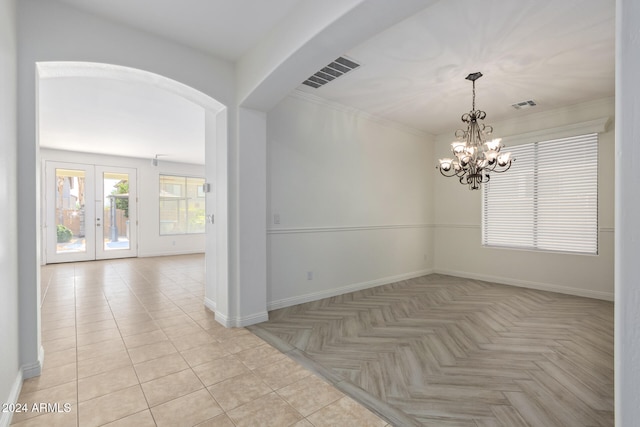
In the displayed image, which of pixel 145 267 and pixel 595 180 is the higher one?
pixel 595 180

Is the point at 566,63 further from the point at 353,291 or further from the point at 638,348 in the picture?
the point at 353,291

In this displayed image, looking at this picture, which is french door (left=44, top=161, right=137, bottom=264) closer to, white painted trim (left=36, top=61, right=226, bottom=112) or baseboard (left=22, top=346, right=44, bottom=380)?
white painted trim (left=36, top=61, right=226, bottom=112)

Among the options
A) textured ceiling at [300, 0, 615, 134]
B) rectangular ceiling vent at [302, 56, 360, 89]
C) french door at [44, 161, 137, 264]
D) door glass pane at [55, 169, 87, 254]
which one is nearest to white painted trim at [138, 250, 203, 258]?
french door at [44, 161, 137, 264]

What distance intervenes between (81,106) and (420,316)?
5791 millimetres

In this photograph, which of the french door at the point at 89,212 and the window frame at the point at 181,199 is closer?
the french door at the point at 89,212

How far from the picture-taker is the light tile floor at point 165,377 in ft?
→ 6.07

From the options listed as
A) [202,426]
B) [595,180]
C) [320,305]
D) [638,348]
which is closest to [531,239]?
[595,180]

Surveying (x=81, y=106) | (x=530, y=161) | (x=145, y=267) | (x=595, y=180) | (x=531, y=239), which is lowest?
(x=145, y=267)

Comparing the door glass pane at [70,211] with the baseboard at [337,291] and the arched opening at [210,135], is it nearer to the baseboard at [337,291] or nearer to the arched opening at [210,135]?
the arched opening at [210,135]

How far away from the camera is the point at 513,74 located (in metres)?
3.59

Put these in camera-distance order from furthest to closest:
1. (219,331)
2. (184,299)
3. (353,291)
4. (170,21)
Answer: (353,291) < (184,299) < (219,331) < (170,21)

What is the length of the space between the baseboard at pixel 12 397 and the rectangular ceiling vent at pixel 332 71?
3761 millimetres

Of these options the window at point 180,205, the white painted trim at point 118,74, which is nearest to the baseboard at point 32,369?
the white painted trim at point 118,74

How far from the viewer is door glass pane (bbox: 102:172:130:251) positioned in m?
8.16
